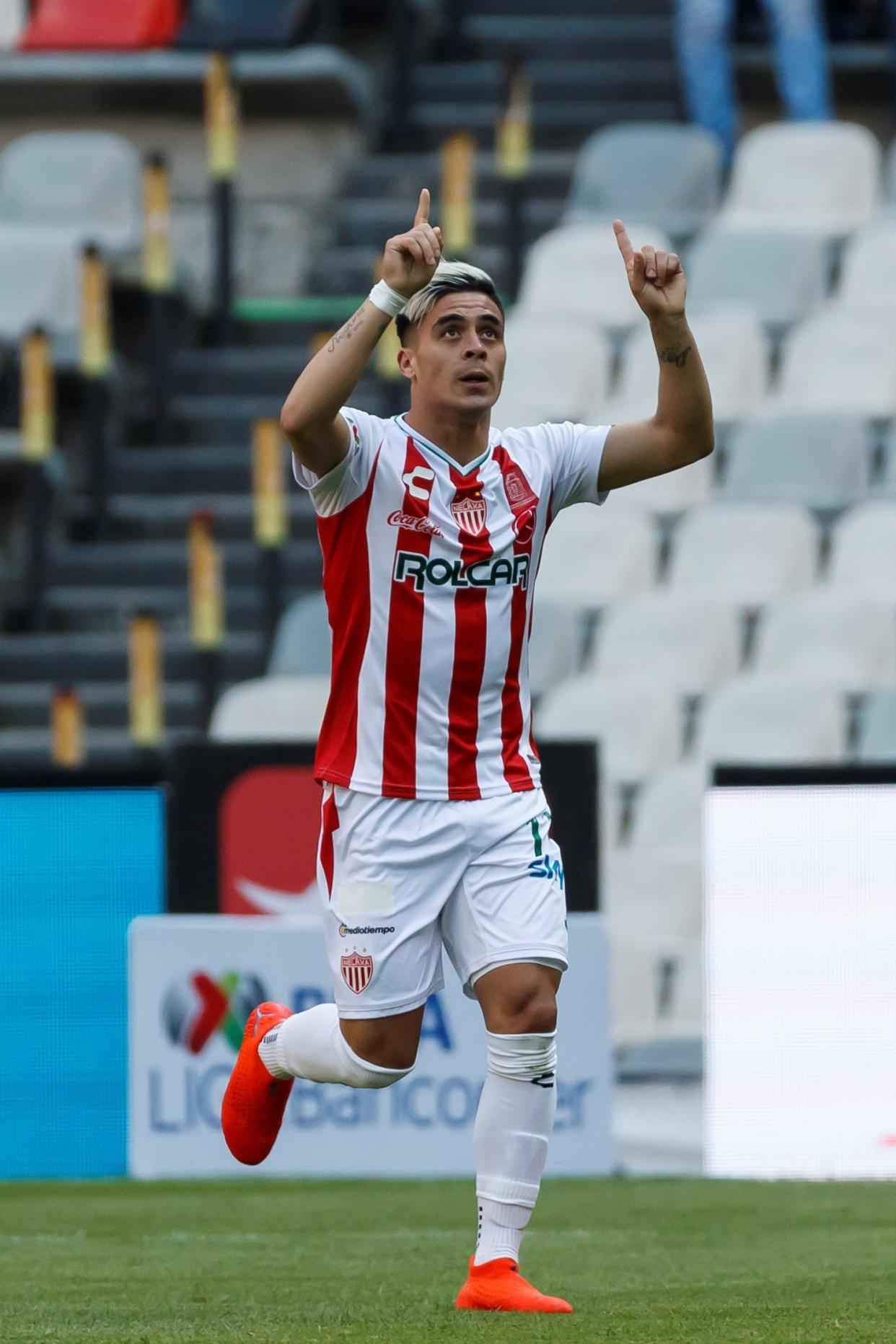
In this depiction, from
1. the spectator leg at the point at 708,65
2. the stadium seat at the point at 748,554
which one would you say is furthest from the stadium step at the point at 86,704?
the spectator leg at the point at 708,65

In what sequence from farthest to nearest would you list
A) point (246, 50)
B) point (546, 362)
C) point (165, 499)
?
point (246, 50) → point (165, 499) → point (546, 362)

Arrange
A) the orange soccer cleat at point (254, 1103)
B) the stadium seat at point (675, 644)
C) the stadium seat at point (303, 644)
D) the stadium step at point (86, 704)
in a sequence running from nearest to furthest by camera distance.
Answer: the orange soccer cleat at point (254, 1103), the stadium seat at point (675, 644), the stadium seat at point (303, 644), the stadium step at point (86, 704)

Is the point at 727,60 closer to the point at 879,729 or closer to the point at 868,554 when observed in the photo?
the point at 868,554

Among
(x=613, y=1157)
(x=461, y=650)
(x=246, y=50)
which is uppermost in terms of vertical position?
(x=246, y=50)

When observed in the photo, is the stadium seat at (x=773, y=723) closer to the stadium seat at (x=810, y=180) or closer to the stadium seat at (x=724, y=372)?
the stadium seat at (x=724, y=372)

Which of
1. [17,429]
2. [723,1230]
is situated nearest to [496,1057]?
[723,1230]

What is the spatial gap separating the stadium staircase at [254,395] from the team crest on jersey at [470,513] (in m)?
7.12

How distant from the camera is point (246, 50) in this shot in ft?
49.1

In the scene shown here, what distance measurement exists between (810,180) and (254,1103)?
8.59m

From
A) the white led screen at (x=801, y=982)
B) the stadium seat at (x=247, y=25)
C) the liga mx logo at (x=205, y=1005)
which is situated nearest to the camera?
the white led screen at (x=801, y=982)

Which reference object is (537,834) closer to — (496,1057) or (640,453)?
(496,1057)

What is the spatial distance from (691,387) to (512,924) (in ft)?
3.63

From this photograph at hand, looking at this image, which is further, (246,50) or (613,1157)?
(246,50)

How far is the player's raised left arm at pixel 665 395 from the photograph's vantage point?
4961 mm
